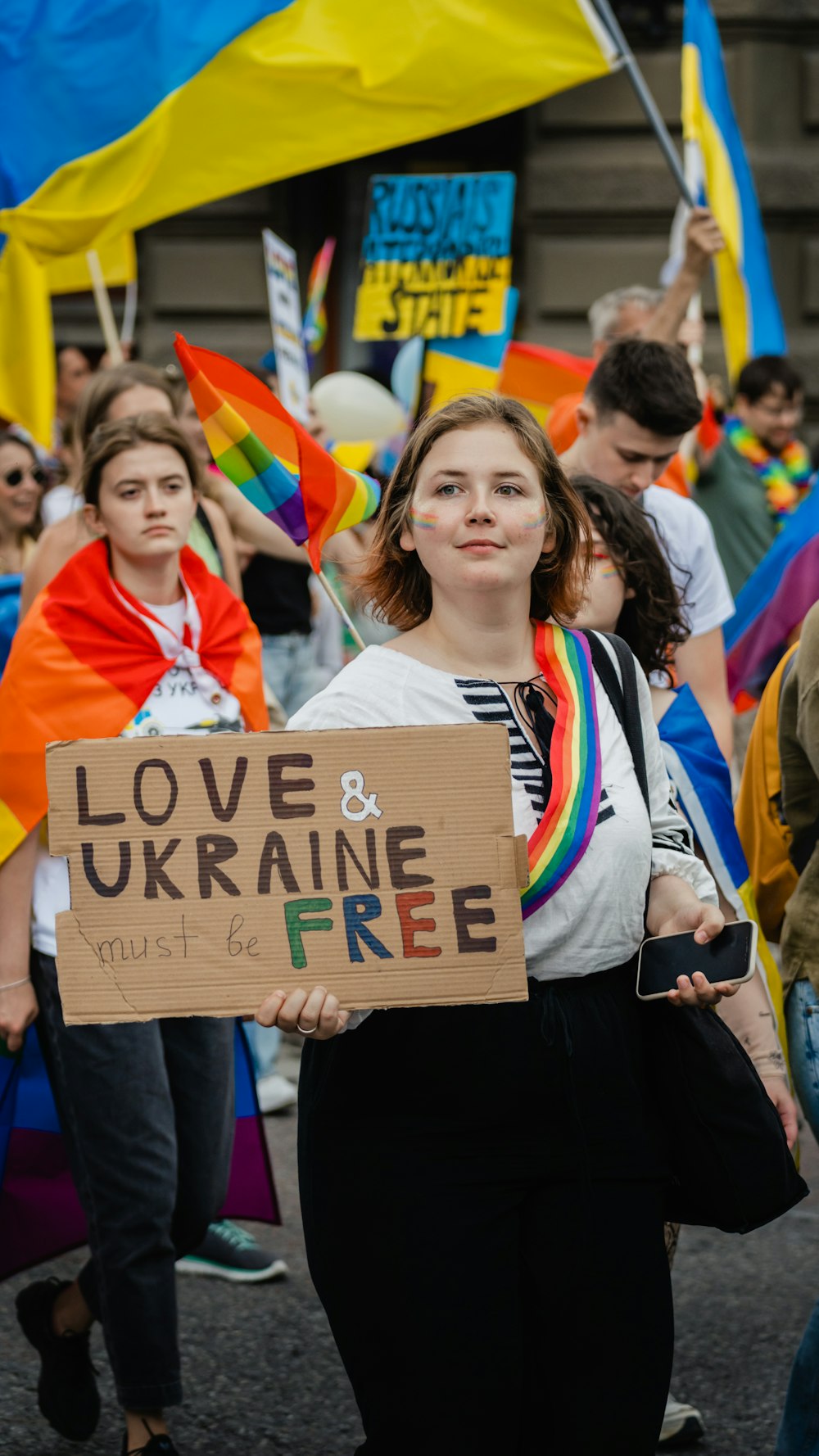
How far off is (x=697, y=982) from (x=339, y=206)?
1073 cm

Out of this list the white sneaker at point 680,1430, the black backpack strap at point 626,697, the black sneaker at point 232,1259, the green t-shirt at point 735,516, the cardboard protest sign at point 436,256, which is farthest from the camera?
the green t-shirt at point 735,516

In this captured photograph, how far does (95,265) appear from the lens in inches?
251

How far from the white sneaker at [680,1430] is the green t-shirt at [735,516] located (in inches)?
171

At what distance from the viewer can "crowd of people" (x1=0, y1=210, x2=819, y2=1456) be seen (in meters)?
2.32

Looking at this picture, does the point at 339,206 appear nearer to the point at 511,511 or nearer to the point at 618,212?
the point at 618,212

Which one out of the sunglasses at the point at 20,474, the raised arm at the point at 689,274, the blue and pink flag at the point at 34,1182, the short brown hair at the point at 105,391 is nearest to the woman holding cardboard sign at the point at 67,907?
the blue and pink flag at the point at 34,1182

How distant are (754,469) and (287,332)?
236 cm

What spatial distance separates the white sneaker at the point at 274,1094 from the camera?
18.2ft

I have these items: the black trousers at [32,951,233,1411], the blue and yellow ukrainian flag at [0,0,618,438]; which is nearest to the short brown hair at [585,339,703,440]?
the blue and yellow ukrainian flag at [0,0,618,438]

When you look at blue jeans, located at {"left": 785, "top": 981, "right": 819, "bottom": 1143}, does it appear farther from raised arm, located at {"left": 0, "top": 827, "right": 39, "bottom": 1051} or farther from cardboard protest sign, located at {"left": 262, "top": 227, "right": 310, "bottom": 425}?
cardboard protest sign, located at {"left": 262, "top": 227, "right": 310, "bottom": 425}

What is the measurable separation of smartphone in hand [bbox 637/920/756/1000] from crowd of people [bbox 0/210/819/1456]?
2 centimetres

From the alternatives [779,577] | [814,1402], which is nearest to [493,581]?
[814,1402]

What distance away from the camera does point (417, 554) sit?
263 centimetres

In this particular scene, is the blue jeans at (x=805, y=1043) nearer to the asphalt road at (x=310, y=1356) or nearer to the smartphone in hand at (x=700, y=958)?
the smartphone in hand at (x=700, y=958)
